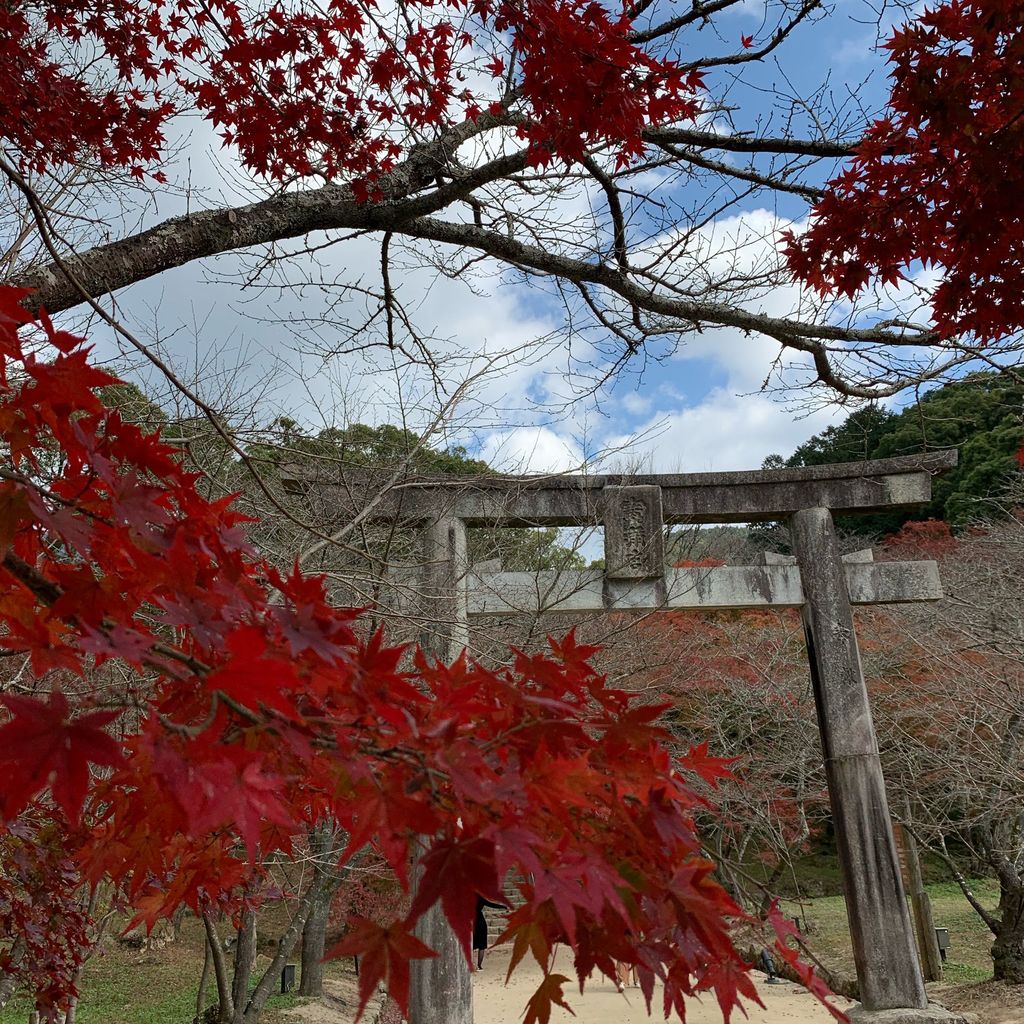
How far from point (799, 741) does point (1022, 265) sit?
8.90 m

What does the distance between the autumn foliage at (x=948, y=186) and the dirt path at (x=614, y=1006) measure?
6767 millimetres

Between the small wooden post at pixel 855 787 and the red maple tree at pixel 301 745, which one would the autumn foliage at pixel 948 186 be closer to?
the red maple tree at pixel 301 745

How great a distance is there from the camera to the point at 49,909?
11.0ft

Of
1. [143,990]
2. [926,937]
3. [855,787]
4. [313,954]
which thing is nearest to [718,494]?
[855,787]

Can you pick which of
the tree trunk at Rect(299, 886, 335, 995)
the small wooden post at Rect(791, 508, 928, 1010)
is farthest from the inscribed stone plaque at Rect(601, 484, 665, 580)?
the tree trunk at Rect(299, 886, 335, 995)

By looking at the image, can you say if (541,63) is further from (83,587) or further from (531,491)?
(531,491)

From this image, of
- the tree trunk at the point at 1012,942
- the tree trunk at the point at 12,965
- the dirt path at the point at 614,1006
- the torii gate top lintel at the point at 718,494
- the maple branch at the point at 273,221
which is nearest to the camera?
the maple branch at the point at 273,221

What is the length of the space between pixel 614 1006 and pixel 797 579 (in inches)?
227

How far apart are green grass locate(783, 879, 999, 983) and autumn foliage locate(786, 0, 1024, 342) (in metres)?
6.86

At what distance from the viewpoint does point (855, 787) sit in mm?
6363

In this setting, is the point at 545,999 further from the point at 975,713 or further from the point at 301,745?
the point at 975,713

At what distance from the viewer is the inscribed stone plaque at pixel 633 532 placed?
258 inches

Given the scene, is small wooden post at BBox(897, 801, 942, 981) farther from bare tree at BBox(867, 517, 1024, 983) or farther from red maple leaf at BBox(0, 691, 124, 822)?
red maple leaf at BBox(0, 691, 124, 822)

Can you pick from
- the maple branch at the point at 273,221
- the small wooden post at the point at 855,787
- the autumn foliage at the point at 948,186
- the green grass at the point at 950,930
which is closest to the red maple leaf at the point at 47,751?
the maple branch at the point at 273,221
